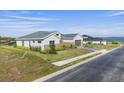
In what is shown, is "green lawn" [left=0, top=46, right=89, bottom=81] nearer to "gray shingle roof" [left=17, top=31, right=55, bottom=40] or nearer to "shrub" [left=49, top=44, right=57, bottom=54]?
"shrub" [left=49, top=44, right=57, bottom=54]

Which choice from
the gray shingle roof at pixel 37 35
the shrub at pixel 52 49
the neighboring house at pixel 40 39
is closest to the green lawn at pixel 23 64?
the shrub at pixel 52 49

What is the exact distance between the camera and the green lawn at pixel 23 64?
15375mm

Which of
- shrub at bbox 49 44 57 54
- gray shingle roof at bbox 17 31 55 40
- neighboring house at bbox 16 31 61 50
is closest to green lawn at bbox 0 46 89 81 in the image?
shrub at bbox 49 44 57 54

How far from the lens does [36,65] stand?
18.0 meters

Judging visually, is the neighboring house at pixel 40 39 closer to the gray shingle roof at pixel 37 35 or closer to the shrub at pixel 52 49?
the gray shingle roof at pixel 37 35

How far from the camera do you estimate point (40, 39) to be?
20.2m

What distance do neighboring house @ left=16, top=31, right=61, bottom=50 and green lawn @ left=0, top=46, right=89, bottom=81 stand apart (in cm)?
92

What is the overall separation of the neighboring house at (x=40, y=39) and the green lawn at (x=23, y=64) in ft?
3.00

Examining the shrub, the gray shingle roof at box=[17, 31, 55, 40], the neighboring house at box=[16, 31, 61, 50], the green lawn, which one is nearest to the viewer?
the green lawn

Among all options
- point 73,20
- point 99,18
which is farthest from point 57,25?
point 99,18

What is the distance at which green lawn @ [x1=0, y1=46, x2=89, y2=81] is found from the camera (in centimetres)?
1538

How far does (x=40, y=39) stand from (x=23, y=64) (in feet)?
12.7
